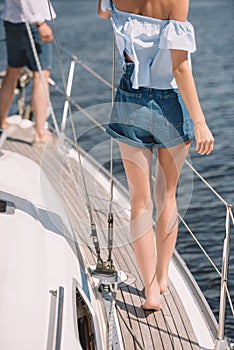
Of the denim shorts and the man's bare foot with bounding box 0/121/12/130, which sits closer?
the denim shorts

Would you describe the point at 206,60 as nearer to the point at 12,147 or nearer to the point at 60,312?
the point at 12,147

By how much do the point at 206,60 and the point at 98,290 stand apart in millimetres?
9978

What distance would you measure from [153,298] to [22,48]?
2.44m

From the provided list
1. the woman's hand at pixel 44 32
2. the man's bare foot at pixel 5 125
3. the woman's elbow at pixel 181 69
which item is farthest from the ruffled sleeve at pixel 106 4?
the man's bare foot at pixel 5 125

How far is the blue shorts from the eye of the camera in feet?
16.0

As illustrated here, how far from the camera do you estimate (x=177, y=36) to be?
255 centimetres

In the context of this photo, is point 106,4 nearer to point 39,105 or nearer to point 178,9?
point 178,9

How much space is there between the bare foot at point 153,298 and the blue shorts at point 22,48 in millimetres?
2322

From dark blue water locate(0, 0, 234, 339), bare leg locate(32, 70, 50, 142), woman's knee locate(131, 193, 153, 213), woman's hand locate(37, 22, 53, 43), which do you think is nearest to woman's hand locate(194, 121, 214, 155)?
woman's knee locate(131, 193, 153, 213)

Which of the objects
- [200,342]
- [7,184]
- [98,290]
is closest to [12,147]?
[7,184]

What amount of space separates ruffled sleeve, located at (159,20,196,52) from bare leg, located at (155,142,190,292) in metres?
0.37

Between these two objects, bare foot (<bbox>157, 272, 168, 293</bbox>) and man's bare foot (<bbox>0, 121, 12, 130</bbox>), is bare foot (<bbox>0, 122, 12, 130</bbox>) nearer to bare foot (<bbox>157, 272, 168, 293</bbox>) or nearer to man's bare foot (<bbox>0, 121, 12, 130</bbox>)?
man's bare foot (<bbox>0, 121, 12, 130</bbox>)

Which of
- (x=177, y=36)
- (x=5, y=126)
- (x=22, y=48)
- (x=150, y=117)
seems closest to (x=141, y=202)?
(x=150, y=117)

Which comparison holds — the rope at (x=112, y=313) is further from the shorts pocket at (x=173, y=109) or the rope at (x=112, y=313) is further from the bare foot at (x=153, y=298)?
the shorts pocket at (x=173, y=109)
